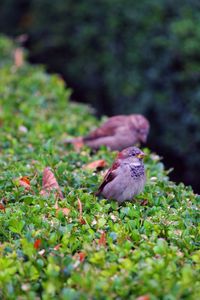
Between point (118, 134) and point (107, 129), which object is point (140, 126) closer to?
point (118, 134)

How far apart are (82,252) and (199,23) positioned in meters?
6.53

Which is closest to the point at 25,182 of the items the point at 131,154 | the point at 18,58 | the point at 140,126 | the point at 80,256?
the point at 131,154

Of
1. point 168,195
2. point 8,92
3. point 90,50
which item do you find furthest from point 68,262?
point 90,50

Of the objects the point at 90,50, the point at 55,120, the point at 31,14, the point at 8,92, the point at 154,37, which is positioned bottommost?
the point at 55,120

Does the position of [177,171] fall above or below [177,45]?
below

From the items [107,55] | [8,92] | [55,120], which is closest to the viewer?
[55,120]

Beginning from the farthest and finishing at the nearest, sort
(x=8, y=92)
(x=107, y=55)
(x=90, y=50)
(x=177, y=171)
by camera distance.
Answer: (x=90, y=50) → (x=107, y=55) → (x=177, y=171) → (x=8, y=92)

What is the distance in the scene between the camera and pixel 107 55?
1170 centimetres

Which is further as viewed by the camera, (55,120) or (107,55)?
(107,55)

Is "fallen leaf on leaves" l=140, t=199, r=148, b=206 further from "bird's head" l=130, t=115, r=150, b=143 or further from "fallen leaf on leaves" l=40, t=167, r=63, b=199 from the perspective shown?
"bird's head" l=130, t=115, r=150, b=143

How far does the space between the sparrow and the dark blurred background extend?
4071mm

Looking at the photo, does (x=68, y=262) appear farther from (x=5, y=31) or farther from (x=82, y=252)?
(x=5, y=31)

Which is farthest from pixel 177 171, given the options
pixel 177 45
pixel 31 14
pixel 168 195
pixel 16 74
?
pixel 31 14

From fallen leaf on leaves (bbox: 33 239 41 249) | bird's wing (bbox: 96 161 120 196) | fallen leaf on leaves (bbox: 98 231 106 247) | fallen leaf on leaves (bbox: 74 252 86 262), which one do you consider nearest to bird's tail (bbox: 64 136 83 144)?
bird's wing (bbox: 96 161 120 196)
